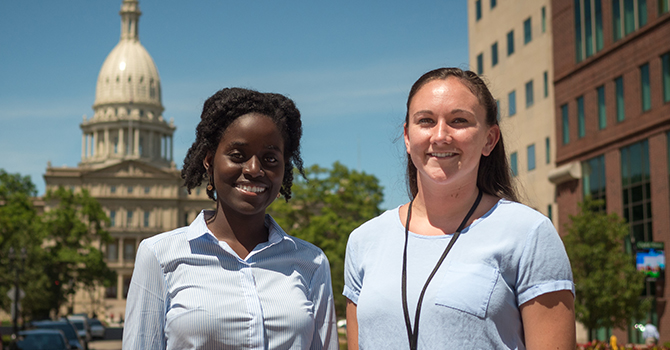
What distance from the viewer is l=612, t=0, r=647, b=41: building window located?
1363 inches

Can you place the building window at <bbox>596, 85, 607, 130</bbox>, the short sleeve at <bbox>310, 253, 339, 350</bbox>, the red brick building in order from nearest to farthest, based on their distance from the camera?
the short sleeve at <bbox>310, 253, 339, 350</bbox>
the red brick building
the building window at <bbox>596, 85, 607, 130</bbox>

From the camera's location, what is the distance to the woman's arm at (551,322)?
316 cm

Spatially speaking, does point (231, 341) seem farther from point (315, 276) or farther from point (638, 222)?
point (638, 222)

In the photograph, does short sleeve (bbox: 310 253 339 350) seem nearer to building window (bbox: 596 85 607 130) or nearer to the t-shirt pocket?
the t-shirt pocket

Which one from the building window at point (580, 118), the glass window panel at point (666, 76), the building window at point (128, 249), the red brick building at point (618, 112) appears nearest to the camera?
the glass window panel at point (666, 76)

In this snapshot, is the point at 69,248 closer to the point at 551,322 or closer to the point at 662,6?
the point at 662,6

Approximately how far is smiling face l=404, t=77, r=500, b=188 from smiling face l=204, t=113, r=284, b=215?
29.4 inches

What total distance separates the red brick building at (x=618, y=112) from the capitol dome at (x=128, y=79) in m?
134

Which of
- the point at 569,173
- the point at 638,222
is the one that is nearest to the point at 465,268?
the point at 638,222

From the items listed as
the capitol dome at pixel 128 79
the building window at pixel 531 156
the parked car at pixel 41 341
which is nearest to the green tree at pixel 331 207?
the building window at pixel 531 156

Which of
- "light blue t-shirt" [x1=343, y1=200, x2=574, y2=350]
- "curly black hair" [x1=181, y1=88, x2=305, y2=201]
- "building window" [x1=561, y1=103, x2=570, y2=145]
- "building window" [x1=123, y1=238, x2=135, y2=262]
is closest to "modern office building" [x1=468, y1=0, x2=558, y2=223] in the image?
"building window" [x1=561, y1=103, x2=570, y2=145]

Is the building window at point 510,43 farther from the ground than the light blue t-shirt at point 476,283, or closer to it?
farther from the ground

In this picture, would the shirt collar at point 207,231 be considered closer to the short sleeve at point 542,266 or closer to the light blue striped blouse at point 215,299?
the light blue striped blouse at point 215,299

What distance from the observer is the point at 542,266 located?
125 inches
